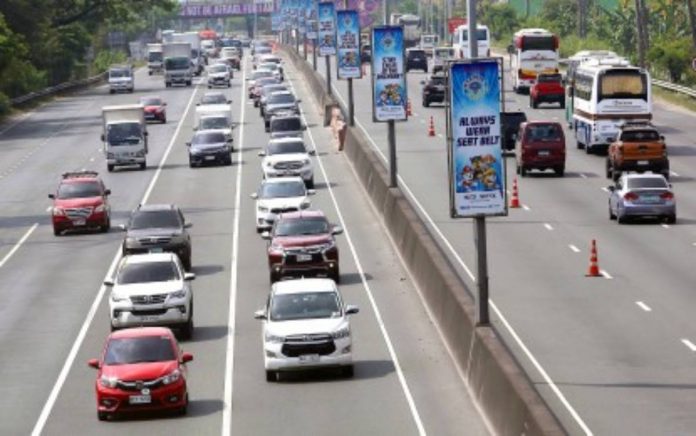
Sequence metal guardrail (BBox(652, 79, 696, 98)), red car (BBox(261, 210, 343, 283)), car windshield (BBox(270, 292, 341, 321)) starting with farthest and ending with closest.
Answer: metal guardrail (BBox(652, 79, 696, 98)) → red car (BBox(261, 210, 343, 283)) → car windshield (BBox(270, 292, 341, 321))

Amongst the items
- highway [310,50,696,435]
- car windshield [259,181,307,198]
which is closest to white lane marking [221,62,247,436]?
car windshield [259,181,307,198]

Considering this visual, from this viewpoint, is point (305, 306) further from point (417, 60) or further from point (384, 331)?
point (417, 60)

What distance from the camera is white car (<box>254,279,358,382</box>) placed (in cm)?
3353

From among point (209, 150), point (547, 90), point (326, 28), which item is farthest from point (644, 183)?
point (547, 90)

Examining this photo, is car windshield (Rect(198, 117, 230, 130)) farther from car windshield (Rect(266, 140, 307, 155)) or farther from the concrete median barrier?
the concrete median barrier

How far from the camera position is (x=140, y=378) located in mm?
30516

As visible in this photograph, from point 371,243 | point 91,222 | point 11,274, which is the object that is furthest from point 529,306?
point 91,222

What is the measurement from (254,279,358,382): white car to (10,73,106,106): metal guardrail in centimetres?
8923

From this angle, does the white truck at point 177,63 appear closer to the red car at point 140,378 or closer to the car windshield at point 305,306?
the car windshield at point 305,306

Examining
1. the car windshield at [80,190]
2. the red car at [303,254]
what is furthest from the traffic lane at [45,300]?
the red car at [303,254]

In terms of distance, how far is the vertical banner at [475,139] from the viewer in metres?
31.6

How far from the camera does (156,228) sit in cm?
4866

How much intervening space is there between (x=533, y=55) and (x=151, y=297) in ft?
252

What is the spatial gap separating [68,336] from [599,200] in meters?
26.6
